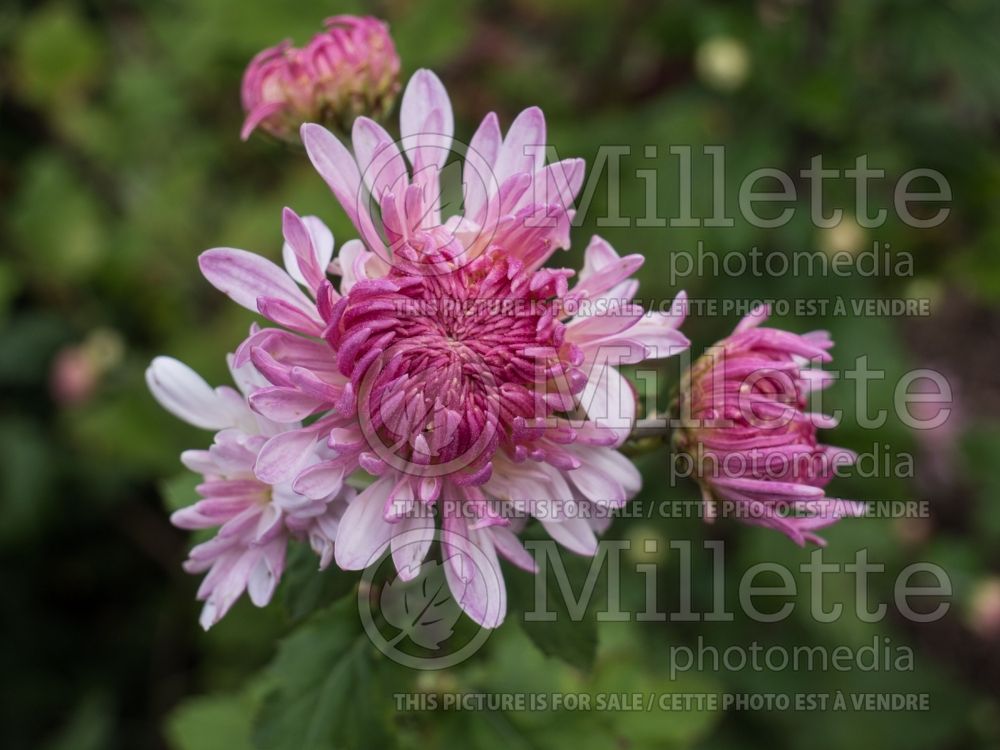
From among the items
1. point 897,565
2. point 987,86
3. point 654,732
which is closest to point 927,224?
point 987,86

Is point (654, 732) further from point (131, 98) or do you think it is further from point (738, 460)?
point (131, 98)

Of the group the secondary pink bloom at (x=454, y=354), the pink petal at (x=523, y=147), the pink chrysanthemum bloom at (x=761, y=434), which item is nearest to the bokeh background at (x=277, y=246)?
the pink chrysanthemum bloom at (x=761, y=434)

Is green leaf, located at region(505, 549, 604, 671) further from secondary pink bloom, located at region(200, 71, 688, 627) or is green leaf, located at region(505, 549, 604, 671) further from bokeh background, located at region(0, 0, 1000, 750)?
bokeh background, located at region(0, 0, 1000, 750)

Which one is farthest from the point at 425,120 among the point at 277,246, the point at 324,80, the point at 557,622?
the point at 277,246

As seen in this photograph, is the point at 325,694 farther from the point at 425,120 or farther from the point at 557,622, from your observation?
the point at 425,120

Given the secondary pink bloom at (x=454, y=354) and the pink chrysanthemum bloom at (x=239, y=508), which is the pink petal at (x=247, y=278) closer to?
the secondary pink bloom at (x=454, y=354)

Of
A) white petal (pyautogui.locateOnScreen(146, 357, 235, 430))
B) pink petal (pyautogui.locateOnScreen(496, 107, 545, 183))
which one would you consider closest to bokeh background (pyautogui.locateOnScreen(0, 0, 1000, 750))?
white petal (pyautogui.locateOnScreen(146, 357, 235, 430))
